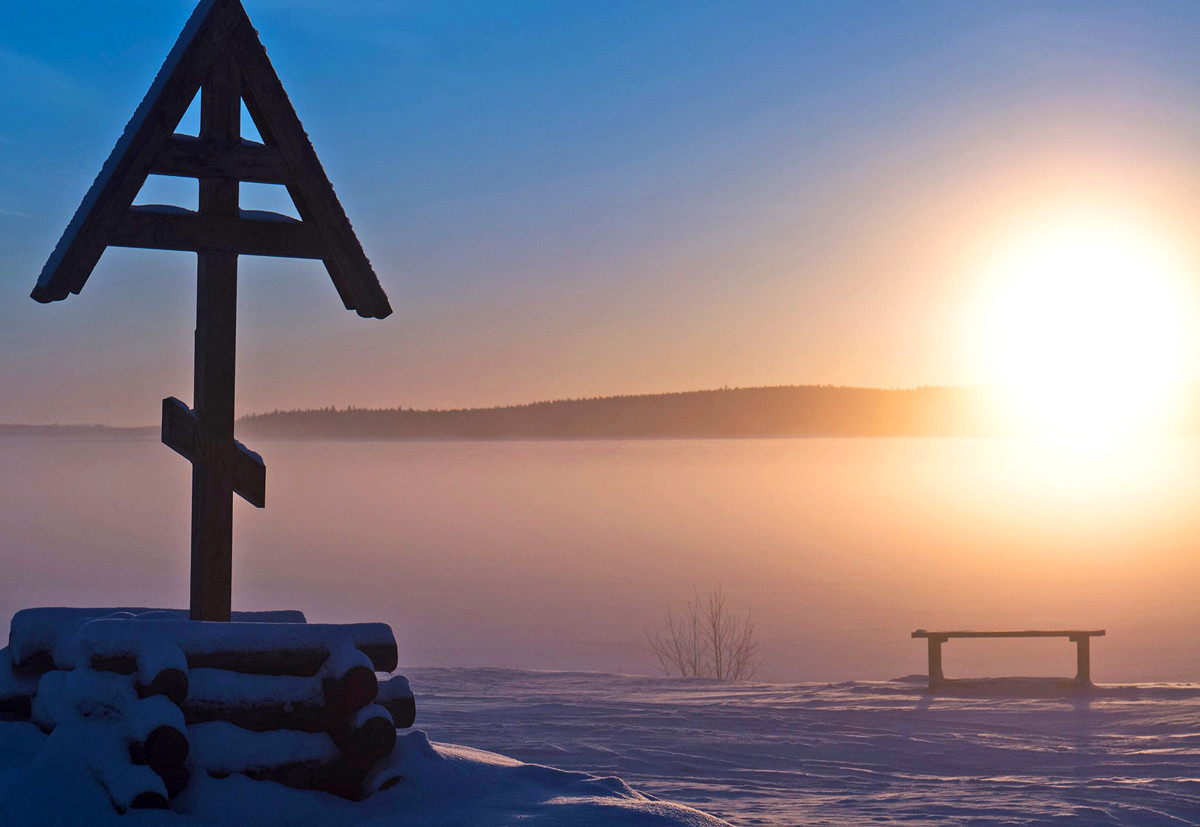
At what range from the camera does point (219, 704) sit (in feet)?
18.5

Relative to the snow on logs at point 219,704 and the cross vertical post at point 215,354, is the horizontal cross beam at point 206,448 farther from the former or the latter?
the snow on logs at point 219,704

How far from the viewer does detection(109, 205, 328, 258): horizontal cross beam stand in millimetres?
6223

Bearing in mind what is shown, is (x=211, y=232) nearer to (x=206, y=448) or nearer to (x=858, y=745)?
(x=206, y=448)

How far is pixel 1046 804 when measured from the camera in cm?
756

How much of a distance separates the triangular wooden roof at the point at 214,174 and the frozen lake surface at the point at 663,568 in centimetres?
1856

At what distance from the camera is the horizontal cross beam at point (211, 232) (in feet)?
20.4

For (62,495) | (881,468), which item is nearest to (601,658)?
(62,495)

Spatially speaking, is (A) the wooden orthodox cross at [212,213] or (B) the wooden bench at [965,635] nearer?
(A) the wooden orthodox cross at [212,213]

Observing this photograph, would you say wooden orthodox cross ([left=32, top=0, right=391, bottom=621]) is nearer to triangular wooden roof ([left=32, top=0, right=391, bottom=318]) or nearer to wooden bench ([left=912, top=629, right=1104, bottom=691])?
triangular wooden roof ([left=32, top=0, right=391, bottom=318])

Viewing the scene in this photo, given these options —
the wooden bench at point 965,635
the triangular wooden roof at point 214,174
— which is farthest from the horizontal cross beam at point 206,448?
the wooden bench at point 965,635

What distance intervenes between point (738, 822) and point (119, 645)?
364cm

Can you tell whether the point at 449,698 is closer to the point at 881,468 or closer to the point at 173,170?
the point at 173,170

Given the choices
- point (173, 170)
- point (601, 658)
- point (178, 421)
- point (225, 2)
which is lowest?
point (601, 658)

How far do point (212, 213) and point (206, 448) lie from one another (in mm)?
1304
